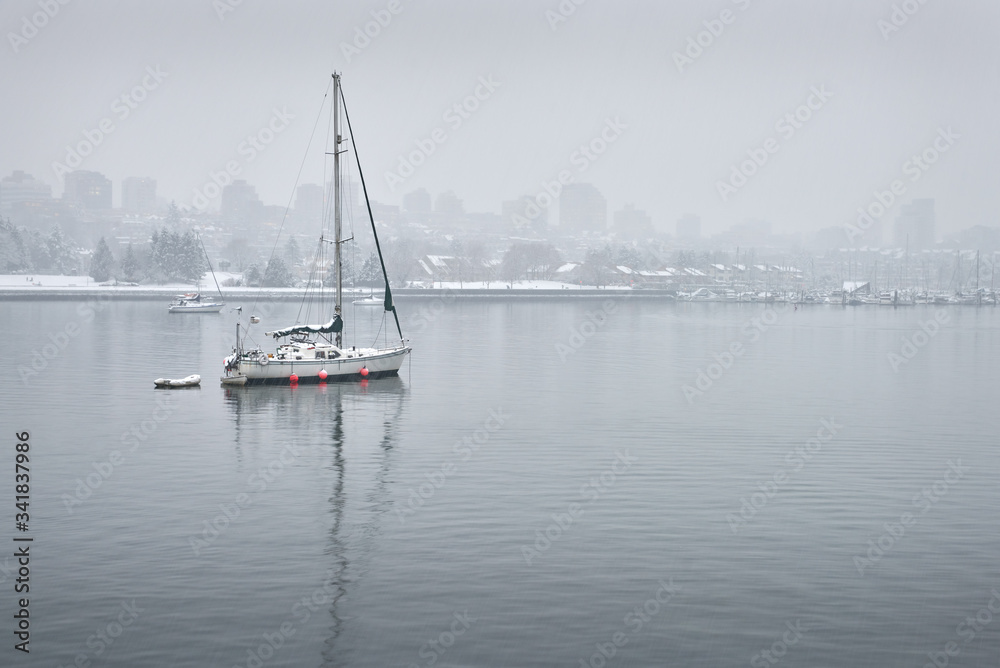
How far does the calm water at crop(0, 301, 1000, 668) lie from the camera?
18812mm

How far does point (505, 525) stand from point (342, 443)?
42.2 ft

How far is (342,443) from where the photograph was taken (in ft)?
123

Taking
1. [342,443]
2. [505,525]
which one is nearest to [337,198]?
[342,443]

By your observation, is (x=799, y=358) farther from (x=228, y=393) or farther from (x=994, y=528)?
(x=994, y=528)

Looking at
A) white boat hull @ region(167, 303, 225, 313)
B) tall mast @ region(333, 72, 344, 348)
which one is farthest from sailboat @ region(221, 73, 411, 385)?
white boat hull @ region(167, 303, 225, 313)

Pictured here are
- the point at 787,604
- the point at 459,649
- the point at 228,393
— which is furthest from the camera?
the point at 228,393

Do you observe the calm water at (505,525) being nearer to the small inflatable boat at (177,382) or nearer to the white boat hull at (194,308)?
the small inflatable boat at (177,382)

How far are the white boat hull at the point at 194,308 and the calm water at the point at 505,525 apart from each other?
8732 cm

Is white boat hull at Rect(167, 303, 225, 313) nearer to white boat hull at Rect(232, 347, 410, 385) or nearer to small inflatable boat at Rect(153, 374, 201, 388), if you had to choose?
small inflatable boat at Rect(153, 374, 201, 388)

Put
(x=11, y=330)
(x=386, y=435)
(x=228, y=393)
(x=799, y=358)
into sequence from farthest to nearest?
(x=11, y=330) < (x=799, y=358) < (x=228, y=393) < (x=386, y=435)

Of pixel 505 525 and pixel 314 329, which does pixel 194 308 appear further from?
pixel 505 525

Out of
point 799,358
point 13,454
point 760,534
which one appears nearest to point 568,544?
point 760,534

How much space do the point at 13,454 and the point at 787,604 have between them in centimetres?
2528

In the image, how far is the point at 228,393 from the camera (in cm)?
Answer: 5025
